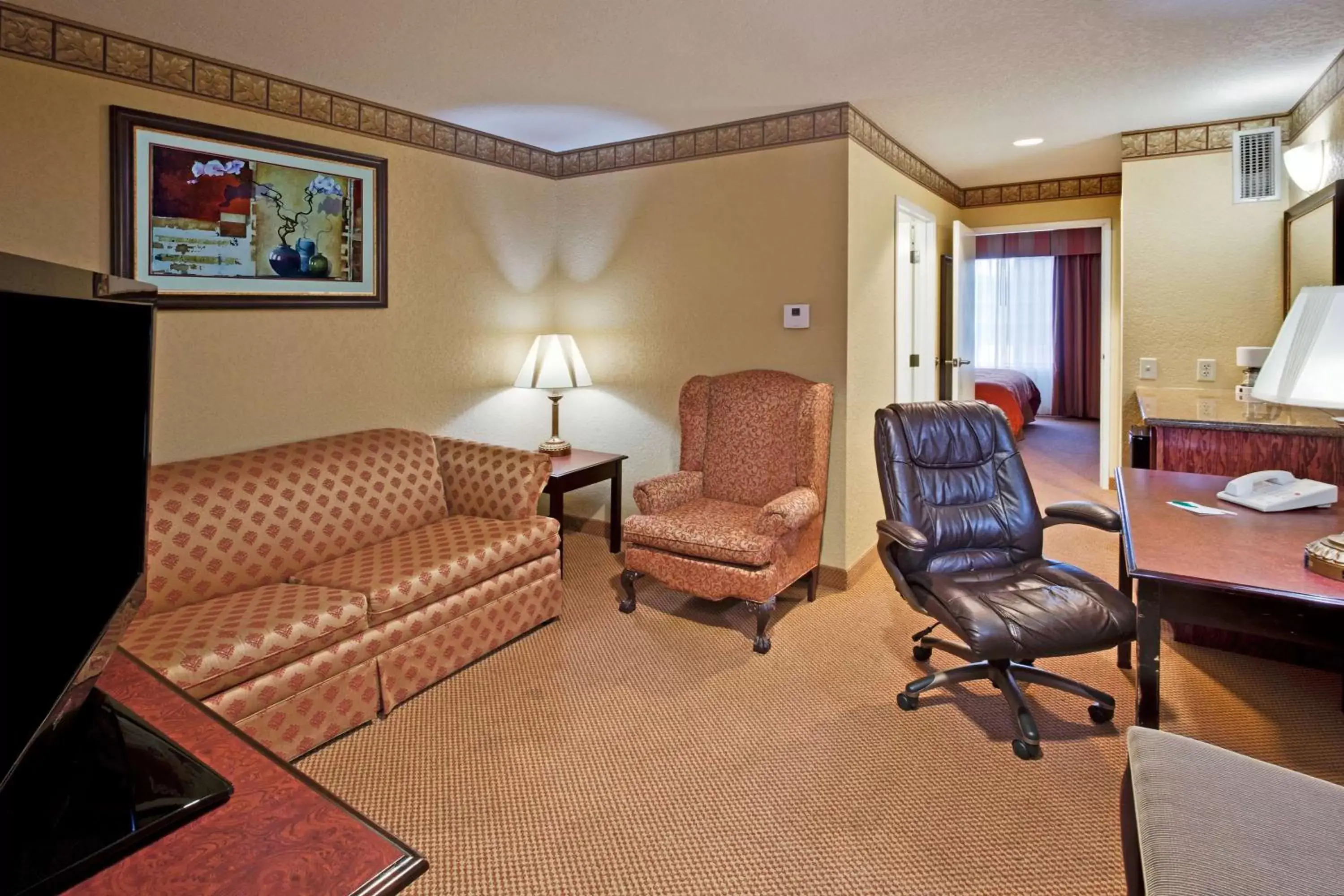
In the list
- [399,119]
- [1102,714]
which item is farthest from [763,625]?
[399,119]

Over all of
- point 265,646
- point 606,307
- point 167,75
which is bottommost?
point 265,646

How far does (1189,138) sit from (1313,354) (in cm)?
361

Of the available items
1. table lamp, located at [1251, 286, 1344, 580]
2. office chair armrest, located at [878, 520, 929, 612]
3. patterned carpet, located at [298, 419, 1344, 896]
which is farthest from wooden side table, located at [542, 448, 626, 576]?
table lamp, located at [1251, 286, 1344, 580]

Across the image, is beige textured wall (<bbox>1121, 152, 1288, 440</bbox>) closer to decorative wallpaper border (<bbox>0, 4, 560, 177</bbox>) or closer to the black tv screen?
decorative wallpaper border (<bbox>0, 4, 560, 177</bbox>)

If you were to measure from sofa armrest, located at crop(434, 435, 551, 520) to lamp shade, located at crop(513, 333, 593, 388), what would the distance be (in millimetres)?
747

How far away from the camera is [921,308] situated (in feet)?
16.4

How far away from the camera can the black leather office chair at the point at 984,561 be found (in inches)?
91.7

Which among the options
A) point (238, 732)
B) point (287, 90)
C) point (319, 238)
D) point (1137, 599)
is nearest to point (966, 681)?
point (1137, 599)

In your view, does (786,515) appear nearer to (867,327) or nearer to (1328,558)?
(867,327)

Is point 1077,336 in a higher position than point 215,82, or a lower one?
lower

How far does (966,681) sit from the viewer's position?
282 centimetres

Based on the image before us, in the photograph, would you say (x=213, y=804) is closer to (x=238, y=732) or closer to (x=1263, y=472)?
(x=238, y=732)

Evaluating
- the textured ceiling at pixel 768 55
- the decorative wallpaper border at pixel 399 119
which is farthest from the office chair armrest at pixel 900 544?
the decorative wallpaper border at pixel 399 119

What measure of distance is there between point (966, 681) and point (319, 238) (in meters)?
3.33
